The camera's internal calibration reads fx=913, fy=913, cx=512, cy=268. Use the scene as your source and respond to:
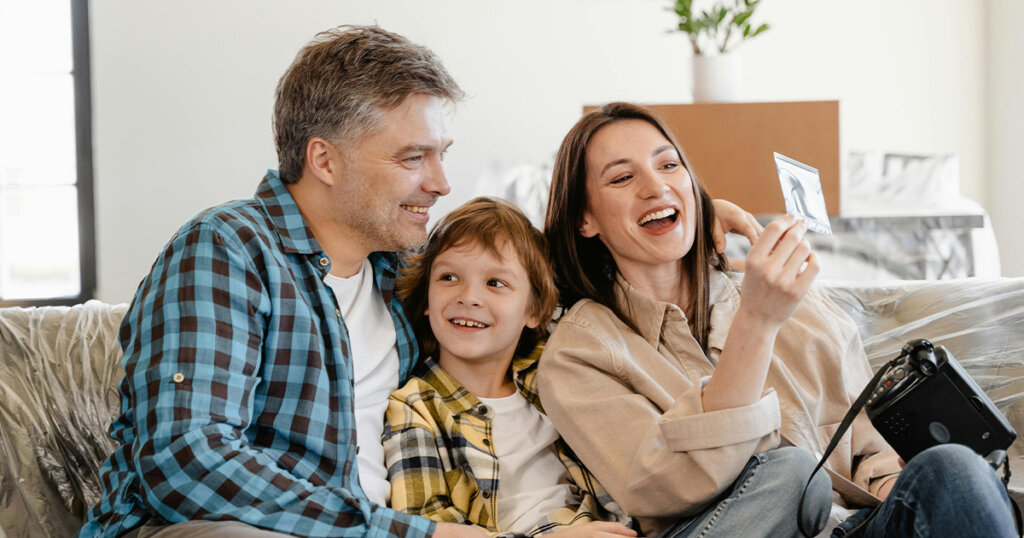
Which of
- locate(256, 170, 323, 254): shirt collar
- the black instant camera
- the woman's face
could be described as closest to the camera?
the black instant camera

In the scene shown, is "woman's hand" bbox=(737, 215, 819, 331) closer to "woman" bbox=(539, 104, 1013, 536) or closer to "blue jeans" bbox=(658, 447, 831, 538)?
"woman" bbox=(539, 104, 1013, 536)

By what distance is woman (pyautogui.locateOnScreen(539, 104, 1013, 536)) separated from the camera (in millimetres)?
1124

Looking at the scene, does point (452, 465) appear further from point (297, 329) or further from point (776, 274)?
point (776, 274)

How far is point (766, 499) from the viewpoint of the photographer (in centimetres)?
116

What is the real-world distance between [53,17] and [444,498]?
2913mm

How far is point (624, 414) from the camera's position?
1.28 meters

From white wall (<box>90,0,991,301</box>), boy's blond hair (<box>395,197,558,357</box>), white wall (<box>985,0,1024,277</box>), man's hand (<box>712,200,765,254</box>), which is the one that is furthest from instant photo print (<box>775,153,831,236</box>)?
white wall (<box>985,0,1024,277</box>)

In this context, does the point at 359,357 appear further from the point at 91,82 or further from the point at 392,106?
the point at 91,82

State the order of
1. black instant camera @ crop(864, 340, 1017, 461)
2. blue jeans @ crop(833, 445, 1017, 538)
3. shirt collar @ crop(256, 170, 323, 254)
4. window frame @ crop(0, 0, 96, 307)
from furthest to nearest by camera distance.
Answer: window frame @ crop(0, 0, 96, 307)
shirt collar @ crop(256, 170, 323, 254)
black instant camera @ crop(864, 340, 1017, 461)
blue jeans @ crop(833, 445, 1017, 538)

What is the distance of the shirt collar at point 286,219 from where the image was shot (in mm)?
1332

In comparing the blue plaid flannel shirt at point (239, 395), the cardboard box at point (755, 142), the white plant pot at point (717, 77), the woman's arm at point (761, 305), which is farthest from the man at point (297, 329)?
the white plant pot at point (717, 77)

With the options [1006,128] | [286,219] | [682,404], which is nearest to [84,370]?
[286,219]

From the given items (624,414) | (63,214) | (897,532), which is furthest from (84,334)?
(63,214)

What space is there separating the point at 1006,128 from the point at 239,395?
3407 mm
